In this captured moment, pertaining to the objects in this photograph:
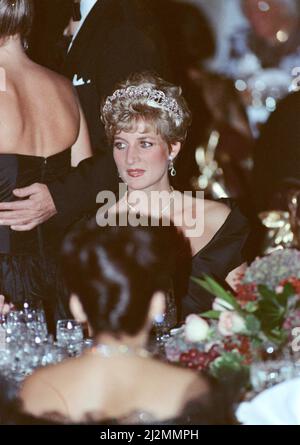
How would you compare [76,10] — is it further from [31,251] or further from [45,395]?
[45,395]

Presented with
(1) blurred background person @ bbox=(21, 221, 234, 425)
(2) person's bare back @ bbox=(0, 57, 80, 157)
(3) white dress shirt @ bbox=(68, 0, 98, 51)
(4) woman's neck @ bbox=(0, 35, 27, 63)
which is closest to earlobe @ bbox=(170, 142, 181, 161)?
(2) person's bare back @ bbox=(0, 57, 80, 157)

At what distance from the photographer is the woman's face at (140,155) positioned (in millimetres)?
3559

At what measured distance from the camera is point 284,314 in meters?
2.49

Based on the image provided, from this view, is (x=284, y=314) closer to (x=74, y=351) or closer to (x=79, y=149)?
(x=74, y=351)

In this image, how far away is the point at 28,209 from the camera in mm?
3805

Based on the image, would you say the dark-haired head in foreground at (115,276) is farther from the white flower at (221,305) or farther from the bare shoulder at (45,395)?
the white flower at (221,305)

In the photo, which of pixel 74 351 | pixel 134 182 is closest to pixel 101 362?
pixel 74 351

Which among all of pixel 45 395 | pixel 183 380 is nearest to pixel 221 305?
pixel 183 380

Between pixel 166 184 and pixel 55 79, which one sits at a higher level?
pixel 55 79

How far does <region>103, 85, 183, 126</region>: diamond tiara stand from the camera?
141 inches

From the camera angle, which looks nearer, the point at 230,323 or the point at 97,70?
the point at 230,323

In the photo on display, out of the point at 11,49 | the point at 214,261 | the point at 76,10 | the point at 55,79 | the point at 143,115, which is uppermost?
the point at 76,10
